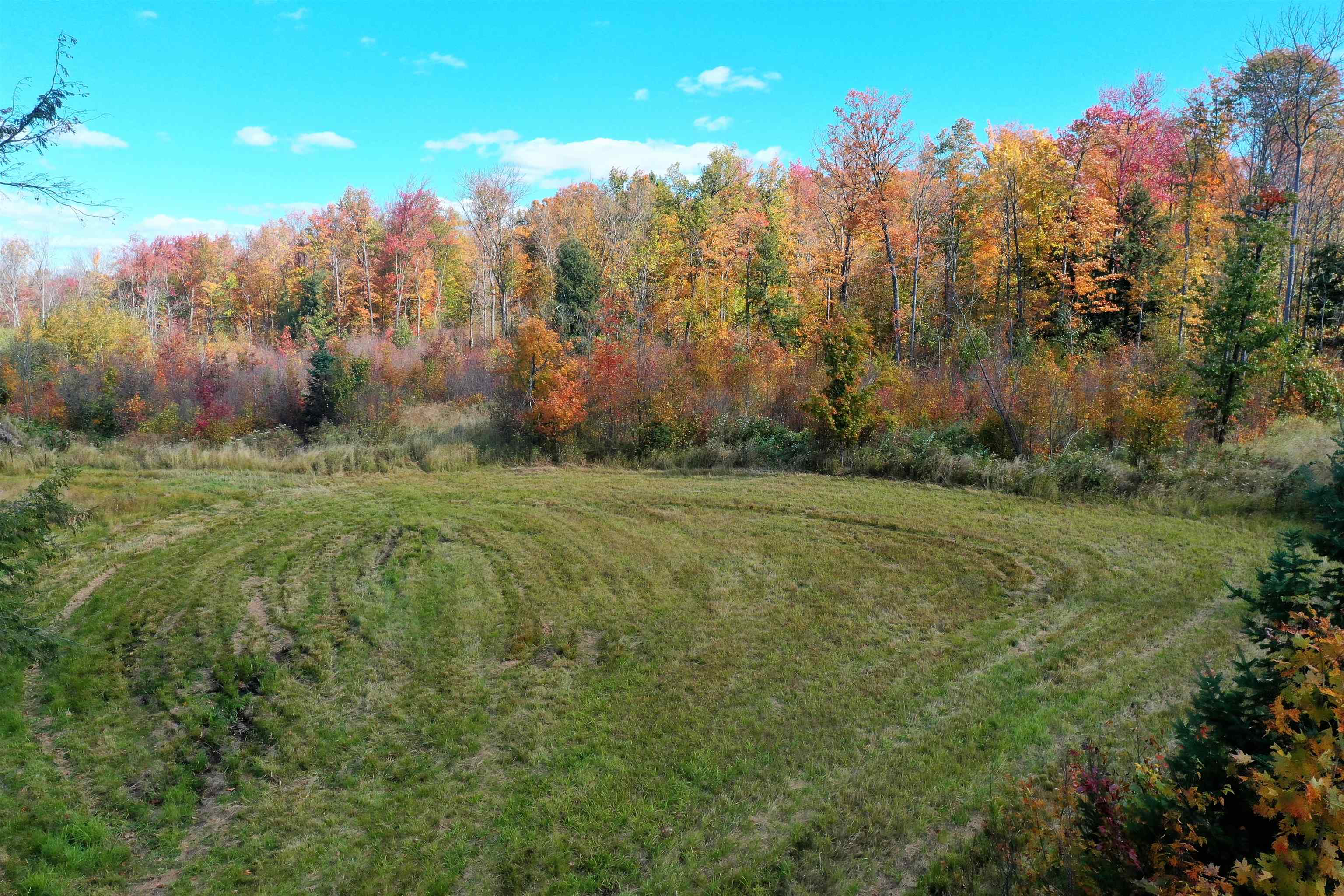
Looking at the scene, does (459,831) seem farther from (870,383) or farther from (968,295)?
(968,295)

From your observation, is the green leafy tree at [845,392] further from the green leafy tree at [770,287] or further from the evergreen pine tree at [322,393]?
the green leafy tree at [770,287]

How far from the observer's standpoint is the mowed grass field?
14.2 ft

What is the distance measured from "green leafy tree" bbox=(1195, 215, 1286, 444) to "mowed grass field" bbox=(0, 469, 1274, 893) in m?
4.01

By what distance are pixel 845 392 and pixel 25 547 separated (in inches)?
510

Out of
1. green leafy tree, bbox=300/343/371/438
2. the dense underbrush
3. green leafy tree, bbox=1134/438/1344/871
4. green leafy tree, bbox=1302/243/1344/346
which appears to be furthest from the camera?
green leafy tree, bbox=1302/243/1344/346

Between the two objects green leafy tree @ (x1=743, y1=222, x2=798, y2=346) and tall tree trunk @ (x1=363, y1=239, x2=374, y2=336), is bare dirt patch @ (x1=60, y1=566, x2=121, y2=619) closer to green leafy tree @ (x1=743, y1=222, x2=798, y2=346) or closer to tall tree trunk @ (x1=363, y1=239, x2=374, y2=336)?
green leafy tree @ (x1=743, y1=222, x2=798, y2=346)

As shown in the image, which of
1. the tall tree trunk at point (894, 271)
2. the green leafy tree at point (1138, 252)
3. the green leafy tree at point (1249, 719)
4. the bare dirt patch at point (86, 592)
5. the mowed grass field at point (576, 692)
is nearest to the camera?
the green leafy tree at point (1249, 719)

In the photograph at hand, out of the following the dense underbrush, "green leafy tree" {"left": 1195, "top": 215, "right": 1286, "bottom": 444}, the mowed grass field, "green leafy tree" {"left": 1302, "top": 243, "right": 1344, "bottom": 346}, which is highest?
"green leafy tree" {"left": 1302, "top": 243, "right": 1344, "bottom": 346}

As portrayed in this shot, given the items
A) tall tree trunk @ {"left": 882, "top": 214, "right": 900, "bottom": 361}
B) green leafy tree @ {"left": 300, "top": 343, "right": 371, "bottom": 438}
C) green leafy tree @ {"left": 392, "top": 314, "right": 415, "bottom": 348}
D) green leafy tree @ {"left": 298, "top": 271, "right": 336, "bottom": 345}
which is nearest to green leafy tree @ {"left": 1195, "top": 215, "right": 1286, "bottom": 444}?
tall tree trunk @ {"left": 882, "top": 214, "right": 900, "bottom": 361}

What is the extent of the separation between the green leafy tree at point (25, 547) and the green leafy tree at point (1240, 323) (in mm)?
16550

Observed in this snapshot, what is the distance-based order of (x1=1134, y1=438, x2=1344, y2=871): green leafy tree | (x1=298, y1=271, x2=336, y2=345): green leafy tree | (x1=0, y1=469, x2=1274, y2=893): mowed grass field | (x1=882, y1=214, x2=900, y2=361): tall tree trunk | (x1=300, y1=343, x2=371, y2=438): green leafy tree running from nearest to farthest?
(x1=1134, y1=438, x2=1344, y2=871): green leafy tree < (x1=0, y1=469, x2=1274, y2=893): mowed grass field < (x1=300, y1=343, x2=371, y2=438): green leafy tree < (x1=882, y1=214, x2=900, y2=361): tall tree trunk < (x1=298, y1=271, x2=336, y2=345): green leafy tree

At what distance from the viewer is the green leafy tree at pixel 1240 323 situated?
1253 centimetres

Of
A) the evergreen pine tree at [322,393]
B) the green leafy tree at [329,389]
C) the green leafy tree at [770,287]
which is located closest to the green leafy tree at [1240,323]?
the green leafy tree at [770,287]

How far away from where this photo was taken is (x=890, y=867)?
13.4 feet
